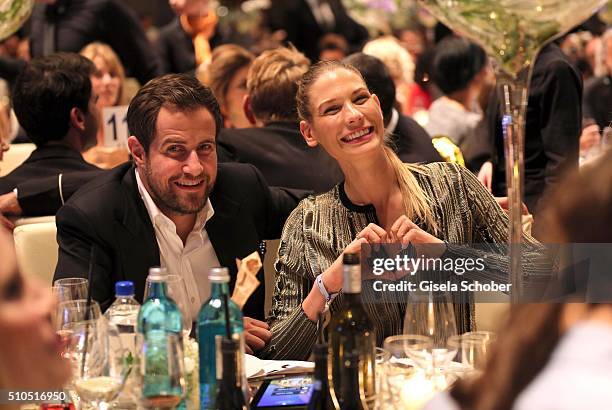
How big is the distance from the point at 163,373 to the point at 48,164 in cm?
217

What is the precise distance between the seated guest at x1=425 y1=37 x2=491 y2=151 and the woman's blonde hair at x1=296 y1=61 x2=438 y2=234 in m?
2.94

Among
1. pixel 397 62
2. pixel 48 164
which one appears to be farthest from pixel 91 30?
pixel 48 164

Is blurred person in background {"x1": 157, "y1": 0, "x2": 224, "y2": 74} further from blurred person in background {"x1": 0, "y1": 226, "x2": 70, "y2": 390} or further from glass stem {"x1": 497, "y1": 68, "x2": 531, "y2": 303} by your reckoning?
blurred person in background {"x1": 0, "y1": 226, "x2": 70, "y2": 390}

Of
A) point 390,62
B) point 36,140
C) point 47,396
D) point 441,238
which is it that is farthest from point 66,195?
point 390,62

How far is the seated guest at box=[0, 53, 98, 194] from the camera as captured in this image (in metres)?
3.75

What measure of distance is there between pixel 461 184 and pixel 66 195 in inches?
55.5

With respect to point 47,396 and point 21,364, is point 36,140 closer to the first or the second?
point 47,396

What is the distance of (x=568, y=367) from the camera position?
0.97 metres

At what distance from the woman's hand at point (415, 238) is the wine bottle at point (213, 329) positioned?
0.78 meters

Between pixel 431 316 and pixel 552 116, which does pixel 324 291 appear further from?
pixel 552 116

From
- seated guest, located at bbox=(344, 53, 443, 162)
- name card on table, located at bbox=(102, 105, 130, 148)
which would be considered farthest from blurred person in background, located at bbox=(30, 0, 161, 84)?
seated guest, located at bbox=(344, 53, 443, 162)

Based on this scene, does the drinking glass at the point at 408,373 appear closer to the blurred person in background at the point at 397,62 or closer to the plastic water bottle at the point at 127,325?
the plastic water bottle at the point at 127,325

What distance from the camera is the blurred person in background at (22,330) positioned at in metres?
0.89

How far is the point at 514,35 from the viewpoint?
166 cm
